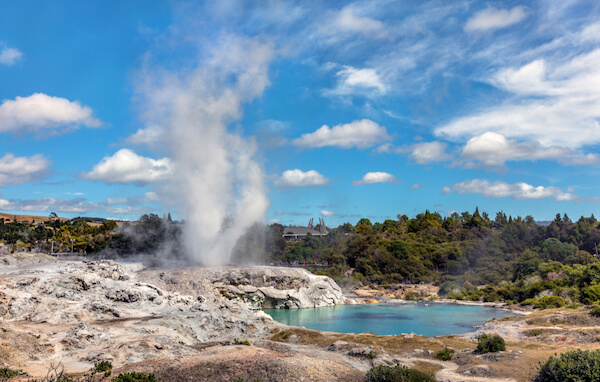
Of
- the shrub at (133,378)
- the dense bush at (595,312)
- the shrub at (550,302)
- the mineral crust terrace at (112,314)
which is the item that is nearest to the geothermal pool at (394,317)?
the shrub at (550,302)

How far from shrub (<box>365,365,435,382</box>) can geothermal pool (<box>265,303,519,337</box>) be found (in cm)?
2632

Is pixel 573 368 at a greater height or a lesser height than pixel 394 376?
greater

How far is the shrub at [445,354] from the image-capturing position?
92.3 feet

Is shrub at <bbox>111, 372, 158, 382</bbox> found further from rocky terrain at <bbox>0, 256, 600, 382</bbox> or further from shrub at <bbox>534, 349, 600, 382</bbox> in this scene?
shrub at <bbox>534, 349, 600, 382</bbox>

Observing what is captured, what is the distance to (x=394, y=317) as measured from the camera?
57.9 metres

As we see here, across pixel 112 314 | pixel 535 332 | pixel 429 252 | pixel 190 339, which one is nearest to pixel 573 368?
pixel 535 332

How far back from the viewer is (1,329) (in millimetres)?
26219

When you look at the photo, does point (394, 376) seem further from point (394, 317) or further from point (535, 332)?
point (394, 317)

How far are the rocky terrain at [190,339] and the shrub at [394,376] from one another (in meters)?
1.13

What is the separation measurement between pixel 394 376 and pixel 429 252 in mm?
93796

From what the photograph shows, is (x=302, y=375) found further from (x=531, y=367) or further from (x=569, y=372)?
(x=531, y=367)

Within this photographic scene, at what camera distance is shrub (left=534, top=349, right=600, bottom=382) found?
18.0 meters

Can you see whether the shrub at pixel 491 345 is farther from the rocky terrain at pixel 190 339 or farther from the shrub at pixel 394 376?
the shrub at pixel 394 376

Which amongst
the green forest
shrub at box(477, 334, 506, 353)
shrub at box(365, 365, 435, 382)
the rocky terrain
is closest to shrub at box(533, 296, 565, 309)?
the green forest
